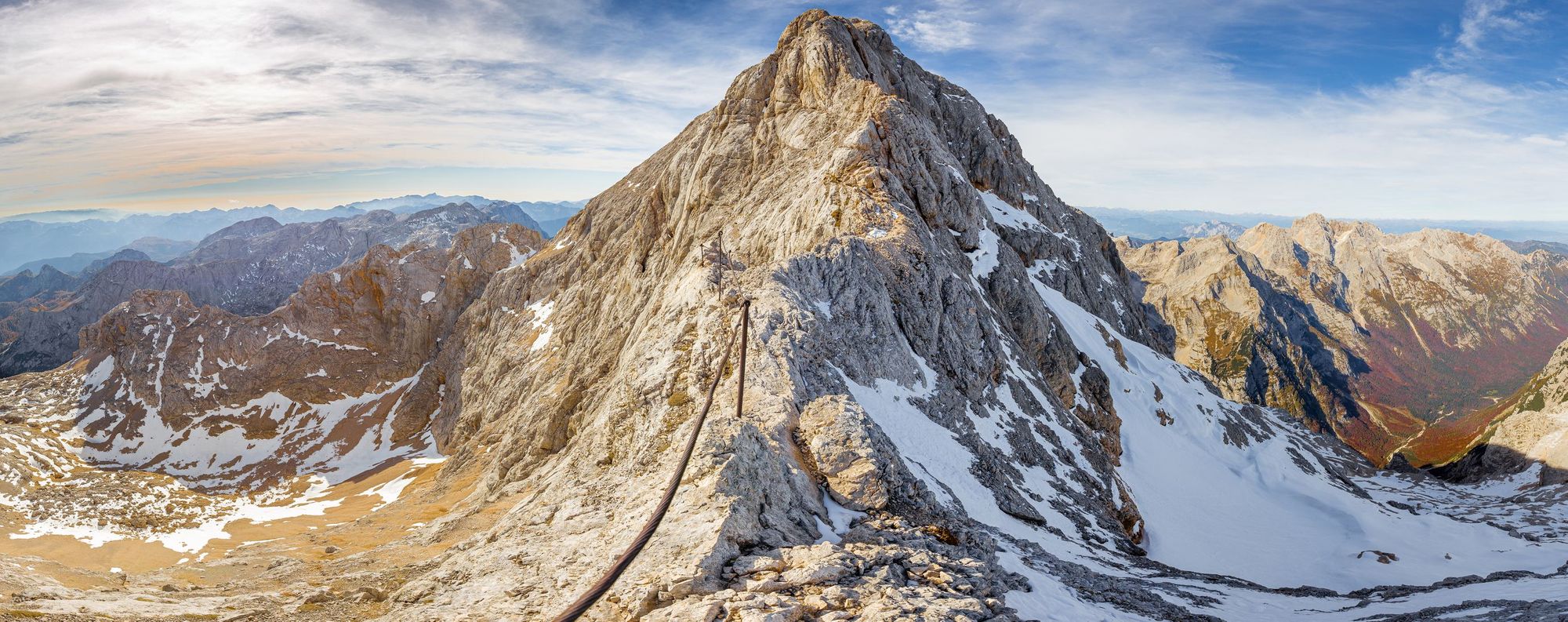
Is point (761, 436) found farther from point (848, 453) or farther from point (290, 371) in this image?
point (290, 371)

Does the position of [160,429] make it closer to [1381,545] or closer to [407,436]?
[407,436]

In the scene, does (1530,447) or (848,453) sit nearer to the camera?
(848,453)

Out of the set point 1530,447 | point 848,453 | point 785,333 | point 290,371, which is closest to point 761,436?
point 848,453

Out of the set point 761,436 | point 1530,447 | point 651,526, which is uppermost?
point 761,436

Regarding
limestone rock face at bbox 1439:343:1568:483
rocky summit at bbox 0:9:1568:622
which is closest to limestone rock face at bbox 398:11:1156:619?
rocky summit at bbox 0:9:1568:622

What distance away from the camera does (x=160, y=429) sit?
110 metres

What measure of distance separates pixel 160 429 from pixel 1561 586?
165004mm

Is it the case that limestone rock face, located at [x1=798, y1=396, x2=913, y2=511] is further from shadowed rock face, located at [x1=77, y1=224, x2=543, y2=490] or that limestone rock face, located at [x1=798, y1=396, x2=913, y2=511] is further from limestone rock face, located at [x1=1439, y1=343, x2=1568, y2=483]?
limestone rock face, located at [x1=1439, y1=343, x2=1568, y2=483]

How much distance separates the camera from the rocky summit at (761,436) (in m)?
15.2

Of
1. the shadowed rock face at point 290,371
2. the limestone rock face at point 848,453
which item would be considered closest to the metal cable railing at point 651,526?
the limestone rock face at point 848,453

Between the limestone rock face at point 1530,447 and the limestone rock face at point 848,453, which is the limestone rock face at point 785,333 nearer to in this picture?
the limestone rock face at point 848,453

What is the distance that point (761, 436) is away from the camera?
53.2 feet

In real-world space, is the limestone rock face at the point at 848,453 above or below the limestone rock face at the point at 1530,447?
above

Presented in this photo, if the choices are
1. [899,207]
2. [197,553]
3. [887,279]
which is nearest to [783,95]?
[899,207]
